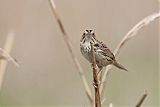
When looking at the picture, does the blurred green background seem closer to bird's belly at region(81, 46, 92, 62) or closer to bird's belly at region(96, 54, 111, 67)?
bird's belly at region(96, 54, 111, 67)

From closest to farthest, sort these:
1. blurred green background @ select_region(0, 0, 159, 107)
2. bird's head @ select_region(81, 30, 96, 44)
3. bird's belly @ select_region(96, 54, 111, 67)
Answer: bird's head @ select_region(81, 30, 96, 44)
bird's belly @ select_region(96, 54, 111, 67)
blurred green background @ select_region(0, 0, 159, 107)

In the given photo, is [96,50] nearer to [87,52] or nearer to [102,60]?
[102,60]

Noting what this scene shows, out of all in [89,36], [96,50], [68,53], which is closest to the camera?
[89,36]

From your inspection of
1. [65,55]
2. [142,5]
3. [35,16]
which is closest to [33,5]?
[35,16]

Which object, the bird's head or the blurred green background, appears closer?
the bird's head

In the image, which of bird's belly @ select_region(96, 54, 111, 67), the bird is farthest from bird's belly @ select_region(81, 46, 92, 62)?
bird's belly @ select_region(96, 54, 111, 67)

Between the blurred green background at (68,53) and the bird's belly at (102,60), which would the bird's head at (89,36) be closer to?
the bird's belly at (102,60)

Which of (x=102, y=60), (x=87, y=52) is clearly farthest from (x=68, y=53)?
(x=87, y=52)
